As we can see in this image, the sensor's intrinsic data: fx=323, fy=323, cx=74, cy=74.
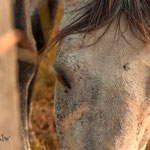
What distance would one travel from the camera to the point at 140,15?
112cm

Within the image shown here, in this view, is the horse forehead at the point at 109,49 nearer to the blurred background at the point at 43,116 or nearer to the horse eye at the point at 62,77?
the horse eye at the point at 62,77

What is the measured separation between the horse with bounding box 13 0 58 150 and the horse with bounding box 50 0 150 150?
533 millimetres

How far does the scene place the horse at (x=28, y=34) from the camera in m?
1.80

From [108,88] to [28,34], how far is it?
2.91 ft

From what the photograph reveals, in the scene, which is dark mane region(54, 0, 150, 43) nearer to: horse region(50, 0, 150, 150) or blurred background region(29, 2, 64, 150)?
horse region(50, 0, 150, 150)

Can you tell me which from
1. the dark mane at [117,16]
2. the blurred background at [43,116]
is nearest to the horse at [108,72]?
the dark mane at [117,16]

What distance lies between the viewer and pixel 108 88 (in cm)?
110

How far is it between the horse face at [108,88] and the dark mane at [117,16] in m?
0.03

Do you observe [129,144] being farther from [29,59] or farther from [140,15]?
[29,59]

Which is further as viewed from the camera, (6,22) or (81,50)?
(81,50)

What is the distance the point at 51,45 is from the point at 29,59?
61 centimetres

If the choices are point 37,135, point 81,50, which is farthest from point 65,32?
point 37,135

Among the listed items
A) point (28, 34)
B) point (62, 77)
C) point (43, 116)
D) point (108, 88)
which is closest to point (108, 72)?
point (108, 88)

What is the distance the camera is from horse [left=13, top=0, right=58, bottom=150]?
180 centimetres
